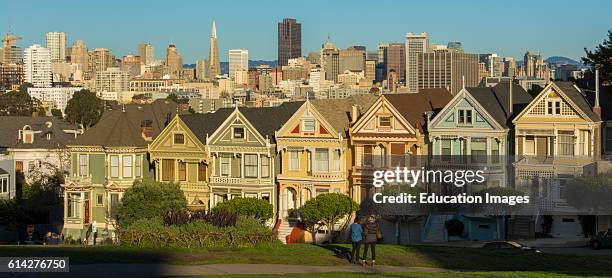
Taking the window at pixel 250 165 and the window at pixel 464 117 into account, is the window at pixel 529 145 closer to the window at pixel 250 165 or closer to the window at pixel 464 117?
the window at pixel 464 117

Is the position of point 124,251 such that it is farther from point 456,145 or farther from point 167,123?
point 167,123

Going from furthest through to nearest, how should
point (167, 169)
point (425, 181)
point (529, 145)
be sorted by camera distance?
point (167, 169)
point (425, 181)
point (529, 145)

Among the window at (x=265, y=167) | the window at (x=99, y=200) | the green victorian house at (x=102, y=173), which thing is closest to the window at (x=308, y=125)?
the window at (x=265, y=167)

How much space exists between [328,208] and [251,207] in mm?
3437

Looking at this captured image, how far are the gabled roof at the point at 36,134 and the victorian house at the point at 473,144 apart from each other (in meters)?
30.6

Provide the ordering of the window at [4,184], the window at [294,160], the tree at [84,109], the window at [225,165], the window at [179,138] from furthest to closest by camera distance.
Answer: the tree at [84,109], the window at [4,184], the window at [179,138], the window at [225,165], the window at [294,160]

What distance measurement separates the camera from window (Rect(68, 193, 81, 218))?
208 feet

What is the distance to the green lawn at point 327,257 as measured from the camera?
111 ft

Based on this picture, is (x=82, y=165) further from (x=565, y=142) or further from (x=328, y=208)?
(x=565, y=142)

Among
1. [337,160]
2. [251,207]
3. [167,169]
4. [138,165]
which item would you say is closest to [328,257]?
[251,207]

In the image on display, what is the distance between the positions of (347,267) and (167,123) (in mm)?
34637

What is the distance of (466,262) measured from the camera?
34750mm

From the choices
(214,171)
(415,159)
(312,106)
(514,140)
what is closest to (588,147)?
(514,140)

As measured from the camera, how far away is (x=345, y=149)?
57.5m
